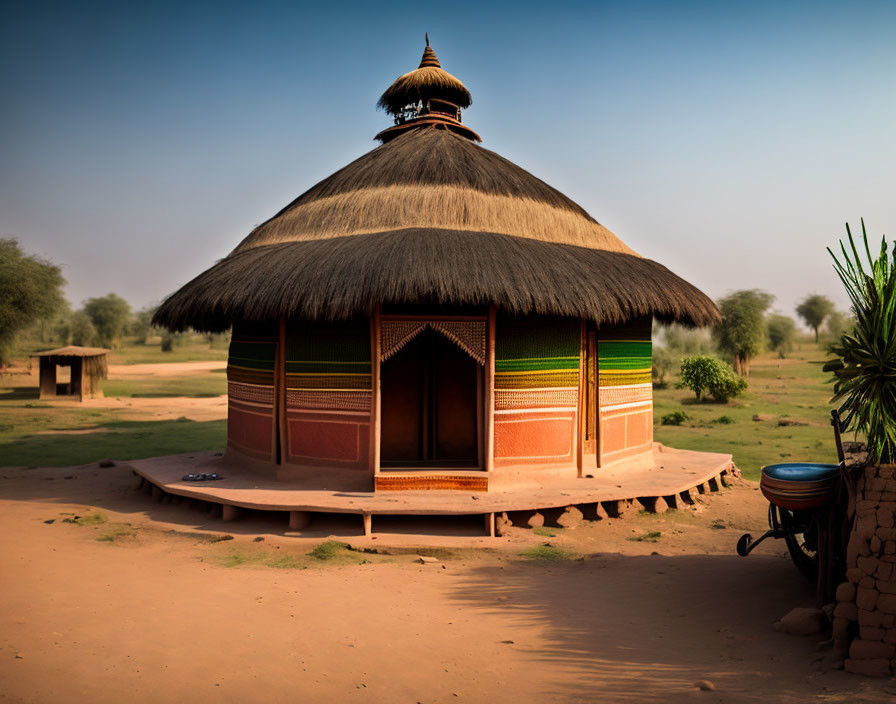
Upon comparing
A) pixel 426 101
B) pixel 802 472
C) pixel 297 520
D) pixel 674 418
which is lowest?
pixel 297 520

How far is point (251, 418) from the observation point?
9656 millimetres

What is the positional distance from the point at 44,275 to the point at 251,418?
20376 millimetres

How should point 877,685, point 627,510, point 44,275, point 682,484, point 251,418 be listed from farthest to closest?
point 44,275 < point 251,418 < point 682,484 < point 627,510 < point 877,685

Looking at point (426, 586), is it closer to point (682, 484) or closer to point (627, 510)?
point (627, 510)

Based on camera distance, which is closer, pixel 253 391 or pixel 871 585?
pixel 871 585

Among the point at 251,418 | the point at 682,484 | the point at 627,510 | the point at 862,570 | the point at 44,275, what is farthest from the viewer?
the point at 44,275

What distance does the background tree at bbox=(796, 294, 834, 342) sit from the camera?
5338 centimetres

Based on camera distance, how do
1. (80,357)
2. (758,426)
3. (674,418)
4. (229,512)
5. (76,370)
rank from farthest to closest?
(76,370) < (80,357) < (674,418) < (758,426) < (229,512)

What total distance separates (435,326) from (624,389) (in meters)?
3.48

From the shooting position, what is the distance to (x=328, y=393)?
8.70 m

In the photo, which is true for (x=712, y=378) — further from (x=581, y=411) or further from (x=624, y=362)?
(x=581, y=411)

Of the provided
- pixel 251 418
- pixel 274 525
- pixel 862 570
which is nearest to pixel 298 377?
pixel 251 418

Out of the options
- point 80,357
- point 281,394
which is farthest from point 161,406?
point 281,394

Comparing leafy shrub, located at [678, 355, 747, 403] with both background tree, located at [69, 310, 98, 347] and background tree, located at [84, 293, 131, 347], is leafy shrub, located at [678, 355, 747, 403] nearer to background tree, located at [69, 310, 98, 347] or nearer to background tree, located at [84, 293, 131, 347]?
background tree, located at [69, 310, 98, 347]
